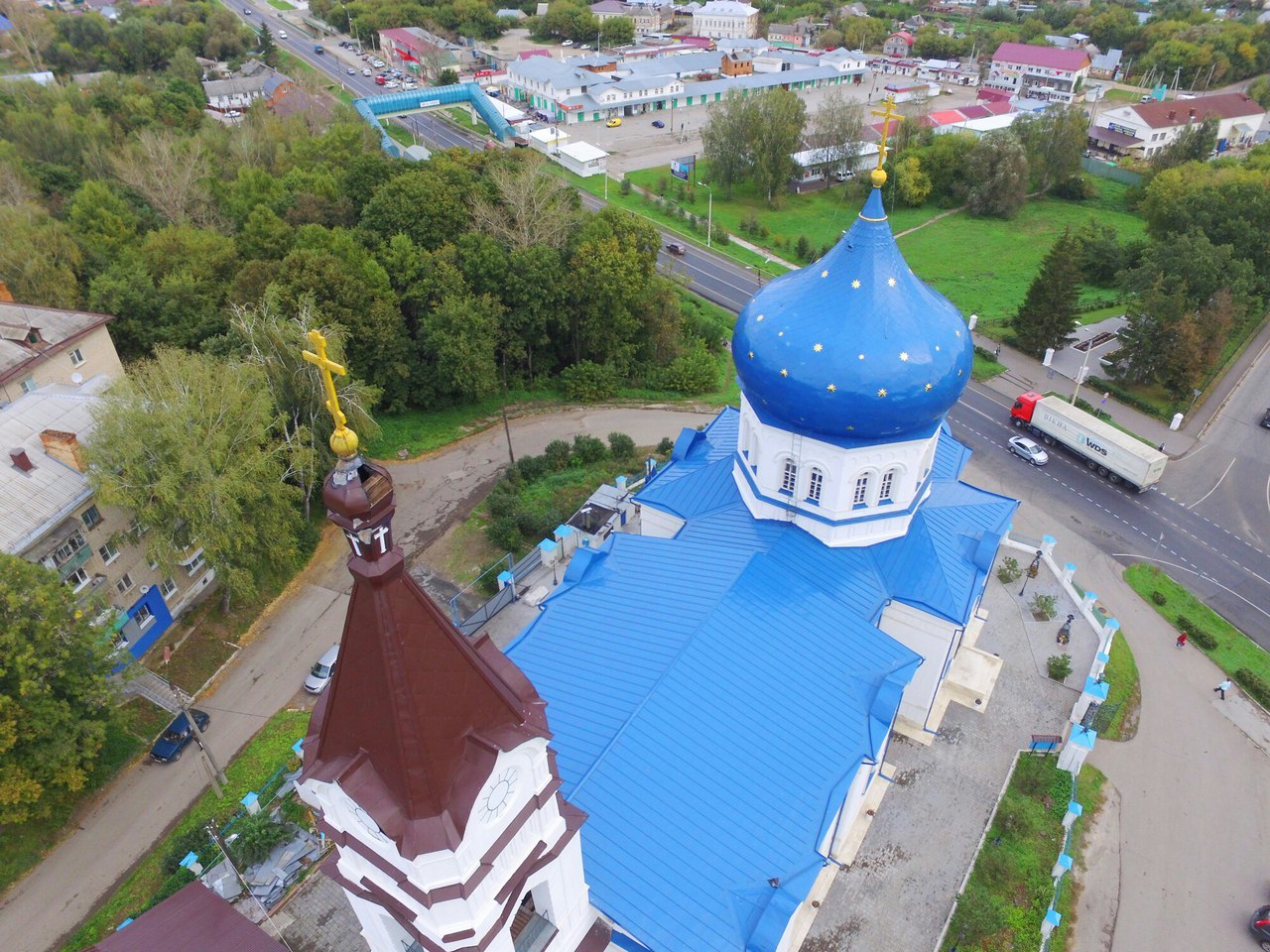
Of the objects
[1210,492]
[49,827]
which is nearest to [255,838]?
[49,827]

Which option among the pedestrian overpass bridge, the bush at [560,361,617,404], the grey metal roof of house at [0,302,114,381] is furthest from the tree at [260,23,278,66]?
the bush at [560,361,617,404]

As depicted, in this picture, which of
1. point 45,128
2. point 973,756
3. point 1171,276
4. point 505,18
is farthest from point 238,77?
point 973,756

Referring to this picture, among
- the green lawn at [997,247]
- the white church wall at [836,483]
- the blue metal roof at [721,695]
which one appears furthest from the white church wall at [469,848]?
the green lawn at [997,247]

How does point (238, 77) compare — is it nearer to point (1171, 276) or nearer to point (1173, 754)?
point (1171, 276)

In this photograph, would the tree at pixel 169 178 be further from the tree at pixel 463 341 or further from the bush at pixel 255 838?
the bush at pixel 255 838

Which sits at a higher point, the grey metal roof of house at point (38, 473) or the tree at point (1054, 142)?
the grey metal roof of house at point (38, 473)

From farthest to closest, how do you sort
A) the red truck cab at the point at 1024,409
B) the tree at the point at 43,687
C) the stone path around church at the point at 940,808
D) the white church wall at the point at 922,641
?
1. the red truck cab at the point at 1024,409
2. the white church wall at the point at 922,641
3. the stone path around church at the point at 940,808
4. the tree at the point at 43,687

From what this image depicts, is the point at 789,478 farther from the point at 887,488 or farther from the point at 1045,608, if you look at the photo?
the point at 1045,608
